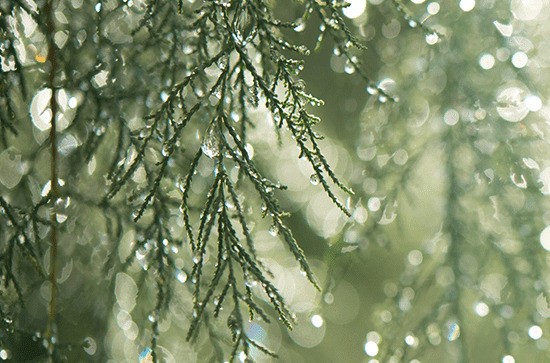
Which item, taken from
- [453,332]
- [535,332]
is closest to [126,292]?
[453,332]

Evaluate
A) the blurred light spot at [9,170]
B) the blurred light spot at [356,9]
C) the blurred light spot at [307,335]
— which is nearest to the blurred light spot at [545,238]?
the blurred light spot at [356,9]

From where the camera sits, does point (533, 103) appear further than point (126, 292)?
No

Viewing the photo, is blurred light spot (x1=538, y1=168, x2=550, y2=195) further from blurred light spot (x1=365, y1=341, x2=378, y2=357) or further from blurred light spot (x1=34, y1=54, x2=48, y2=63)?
blurred light spot (x1=34, y1=54, x2=48, y2=63)

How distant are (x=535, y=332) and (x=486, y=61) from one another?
0.88 meters

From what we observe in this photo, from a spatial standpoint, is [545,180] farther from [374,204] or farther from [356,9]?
[356,9]

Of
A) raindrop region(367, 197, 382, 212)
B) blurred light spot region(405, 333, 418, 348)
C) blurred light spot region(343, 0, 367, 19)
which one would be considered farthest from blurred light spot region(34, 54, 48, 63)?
blurred light spot region(405, 333, 418, 348)

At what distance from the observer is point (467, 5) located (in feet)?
7.24

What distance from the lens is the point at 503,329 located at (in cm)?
220

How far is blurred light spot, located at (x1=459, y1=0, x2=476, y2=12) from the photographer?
220cm

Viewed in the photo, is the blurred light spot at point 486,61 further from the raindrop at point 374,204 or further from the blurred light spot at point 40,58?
the blurred light spot at point 40,58

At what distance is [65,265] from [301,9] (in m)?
1.14

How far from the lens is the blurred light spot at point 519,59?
216 cm

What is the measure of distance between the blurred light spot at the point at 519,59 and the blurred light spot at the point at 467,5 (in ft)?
0.67

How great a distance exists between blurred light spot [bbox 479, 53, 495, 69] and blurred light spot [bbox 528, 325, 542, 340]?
2.78 feet
